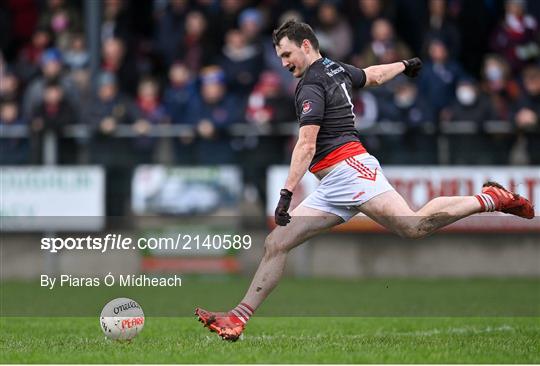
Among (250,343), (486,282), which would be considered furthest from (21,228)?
(250,343)

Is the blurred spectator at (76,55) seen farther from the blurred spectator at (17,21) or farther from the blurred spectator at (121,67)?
the blurred spectator at (17,21)

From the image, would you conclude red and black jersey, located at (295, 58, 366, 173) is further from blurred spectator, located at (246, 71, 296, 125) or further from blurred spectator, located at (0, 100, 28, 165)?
blurred spectator, located at (0, 100, 28, 165)

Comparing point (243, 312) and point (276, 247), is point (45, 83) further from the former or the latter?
point (243, 312)

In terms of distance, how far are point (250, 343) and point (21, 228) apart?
29.2ft

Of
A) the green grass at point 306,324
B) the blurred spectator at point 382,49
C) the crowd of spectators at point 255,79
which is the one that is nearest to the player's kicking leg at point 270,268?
the green grass at point 306,324

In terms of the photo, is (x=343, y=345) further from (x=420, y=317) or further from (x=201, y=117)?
(x=201, y=117)

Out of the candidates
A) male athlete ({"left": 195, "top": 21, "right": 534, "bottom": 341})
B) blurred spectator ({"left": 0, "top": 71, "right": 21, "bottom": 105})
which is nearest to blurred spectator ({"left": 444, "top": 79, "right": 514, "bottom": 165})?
blurred spectator ({"left": 0, "top": 71, "right": 21, "bottom": 105})

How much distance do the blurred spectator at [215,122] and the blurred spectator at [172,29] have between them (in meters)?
1.93

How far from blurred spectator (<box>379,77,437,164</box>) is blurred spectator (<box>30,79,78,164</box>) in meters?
4.36

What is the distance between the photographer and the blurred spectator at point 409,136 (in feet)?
57.3

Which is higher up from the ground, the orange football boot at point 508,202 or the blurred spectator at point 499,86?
the blurred spectator at point 499,86

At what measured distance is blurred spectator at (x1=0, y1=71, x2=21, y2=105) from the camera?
18.8m

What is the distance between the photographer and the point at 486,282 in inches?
669

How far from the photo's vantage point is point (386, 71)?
1040 centimetres
